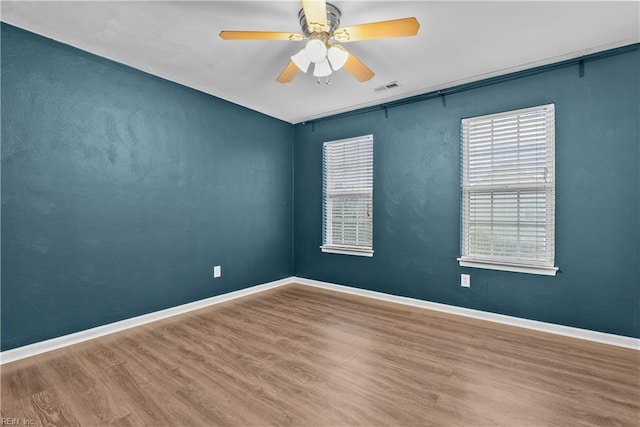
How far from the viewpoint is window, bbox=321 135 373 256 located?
13.1 feet

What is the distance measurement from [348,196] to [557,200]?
2.29m

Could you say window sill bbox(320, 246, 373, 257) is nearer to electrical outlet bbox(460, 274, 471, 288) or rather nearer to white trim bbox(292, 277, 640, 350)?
white trim bbox(292, 277, 640, 350)

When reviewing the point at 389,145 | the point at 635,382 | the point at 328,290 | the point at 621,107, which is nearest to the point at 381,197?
the point at 389,145

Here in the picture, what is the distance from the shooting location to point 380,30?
191 centimetres

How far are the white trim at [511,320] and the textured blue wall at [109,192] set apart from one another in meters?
1.66

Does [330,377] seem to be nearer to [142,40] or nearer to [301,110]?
[142,40]

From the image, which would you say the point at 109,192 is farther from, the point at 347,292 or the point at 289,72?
the point at 347,292

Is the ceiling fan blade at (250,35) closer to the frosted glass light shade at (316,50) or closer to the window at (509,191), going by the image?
the frosted glass light shade at (316,50)

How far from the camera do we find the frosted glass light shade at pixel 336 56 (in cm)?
207

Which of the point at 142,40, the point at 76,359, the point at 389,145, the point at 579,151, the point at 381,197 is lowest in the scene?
the point at 76,359

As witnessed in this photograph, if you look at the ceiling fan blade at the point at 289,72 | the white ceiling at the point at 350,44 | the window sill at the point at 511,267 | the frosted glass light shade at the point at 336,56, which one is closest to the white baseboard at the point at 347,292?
the window sill at the point at 511,267

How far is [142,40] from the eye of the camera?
2441mm

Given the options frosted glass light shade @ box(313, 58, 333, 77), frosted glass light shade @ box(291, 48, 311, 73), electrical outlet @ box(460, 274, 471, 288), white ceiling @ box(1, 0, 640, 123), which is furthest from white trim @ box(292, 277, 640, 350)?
frosted glass light shade @ box(291, 48, 311, 73)

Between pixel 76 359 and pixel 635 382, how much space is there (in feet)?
12.7
